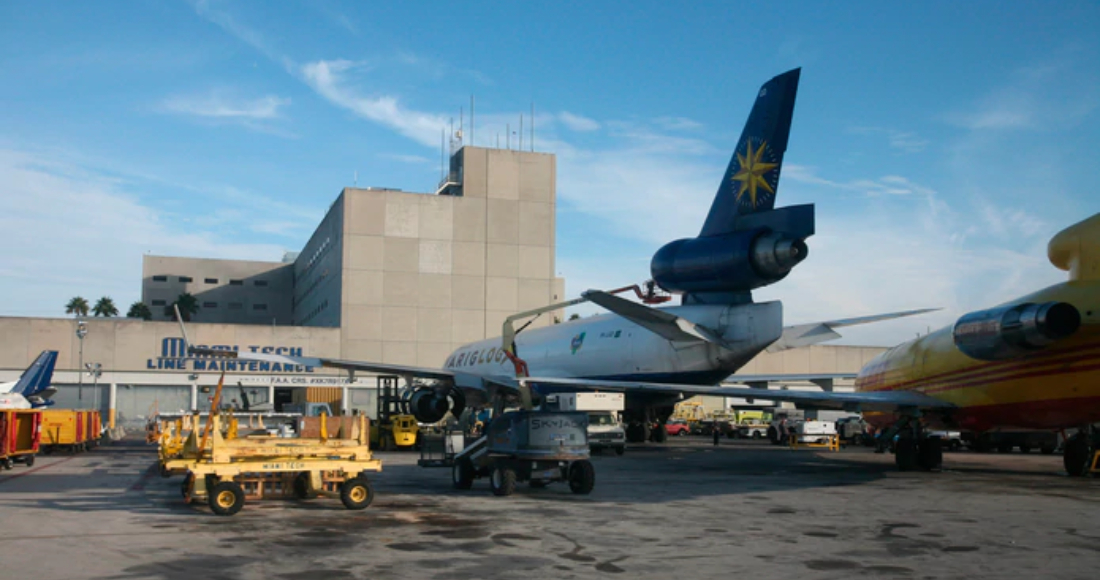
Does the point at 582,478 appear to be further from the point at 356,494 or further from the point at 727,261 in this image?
the point at 727,261

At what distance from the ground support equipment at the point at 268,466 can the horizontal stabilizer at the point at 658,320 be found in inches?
329

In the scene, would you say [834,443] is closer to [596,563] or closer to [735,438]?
[735,438]

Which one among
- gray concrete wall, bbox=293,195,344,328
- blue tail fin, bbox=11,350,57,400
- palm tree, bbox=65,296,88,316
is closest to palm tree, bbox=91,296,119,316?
palm tree, bbox=65,296,88,316

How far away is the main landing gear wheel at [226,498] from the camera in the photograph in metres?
14.7

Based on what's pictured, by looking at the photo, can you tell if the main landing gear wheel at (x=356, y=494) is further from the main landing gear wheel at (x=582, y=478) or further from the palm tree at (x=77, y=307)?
the palm tree at (x=77, y=307)

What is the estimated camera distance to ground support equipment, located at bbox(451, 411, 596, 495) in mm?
18453

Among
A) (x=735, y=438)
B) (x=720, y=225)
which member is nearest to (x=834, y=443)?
(x=735, y=438)

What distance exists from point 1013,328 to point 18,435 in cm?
2722

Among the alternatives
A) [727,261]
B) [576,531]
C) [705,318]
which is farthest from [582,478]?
[705,318]

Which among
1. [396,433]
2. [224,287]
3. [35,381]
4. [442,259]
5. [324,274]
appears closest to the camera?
[396,433]

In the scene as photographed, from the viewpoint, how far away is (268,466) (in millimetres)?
15266

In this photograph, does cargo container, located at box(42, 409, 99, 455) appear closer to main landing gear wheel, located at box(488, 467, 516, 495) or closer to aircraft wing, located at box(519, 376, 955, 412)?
aircraft wing, located at box(519, 376, 955, 412)

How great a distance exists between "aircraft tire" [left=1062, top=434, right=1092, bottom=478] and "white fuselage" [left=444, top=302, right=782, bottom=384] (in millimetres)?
8137

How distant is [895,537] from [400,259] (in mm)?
59122
